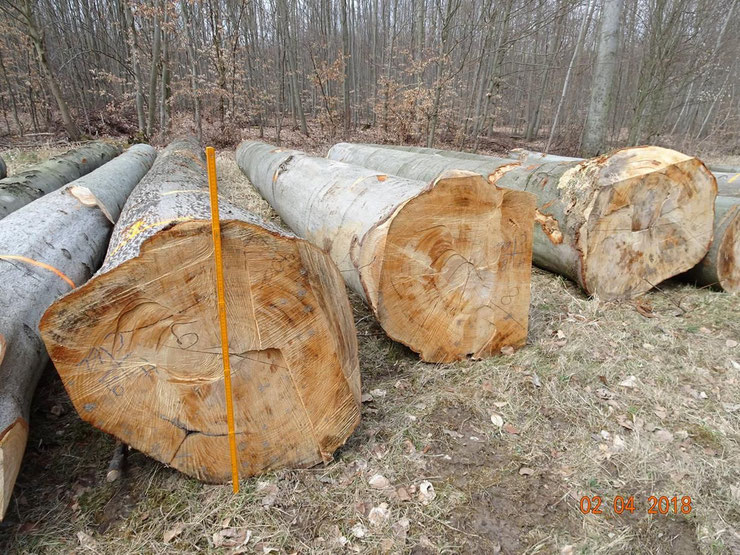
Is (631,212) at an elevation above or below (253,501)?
above

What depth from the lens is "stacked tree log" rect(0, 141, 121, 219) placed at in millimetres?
3918

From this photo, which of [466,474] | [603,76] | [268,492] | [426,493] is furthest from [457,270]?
[603,76]

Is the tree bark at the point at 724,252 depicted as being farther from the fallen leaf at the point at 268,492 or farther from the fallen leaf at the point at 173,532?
the fallen leaf at the point at 173,532

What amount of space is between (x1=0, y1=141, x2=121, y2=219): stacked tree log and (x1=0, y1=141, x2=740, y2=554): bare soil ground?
238 centimetres

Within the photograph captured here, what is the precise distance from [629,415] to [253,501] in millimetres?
2123

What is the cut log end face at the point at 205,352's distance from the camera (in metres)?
1.50

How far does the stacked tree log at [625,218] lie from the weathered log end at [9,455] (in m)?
3.65

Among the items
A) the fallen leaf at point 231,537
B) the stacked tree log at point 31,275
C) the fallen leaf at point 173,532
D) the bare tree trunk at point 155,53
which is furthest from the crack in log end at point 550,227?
the bare tree trunk at point 155,53

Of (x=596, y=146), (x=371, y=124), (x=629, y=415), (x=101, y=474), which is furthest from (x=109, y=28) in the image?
(x=629, y=415)

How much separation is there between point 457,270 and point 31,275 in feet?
8.02

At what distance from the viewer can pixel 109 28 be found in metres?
16.4

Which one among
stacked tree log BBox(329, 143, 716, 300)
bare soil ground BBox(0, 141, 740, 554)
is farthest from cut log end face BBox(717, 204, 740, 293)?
bare soil ground BBox(0, 141, 740, 554)

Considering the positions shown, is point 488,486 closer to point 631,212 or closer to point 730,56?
point 631,212

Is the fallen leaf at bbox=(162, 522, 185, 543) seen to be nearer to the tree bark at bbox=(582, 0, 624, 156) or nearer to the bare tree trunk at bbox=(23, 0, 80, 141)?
the tree bark at bbox=(582, 0, 624, 156)
